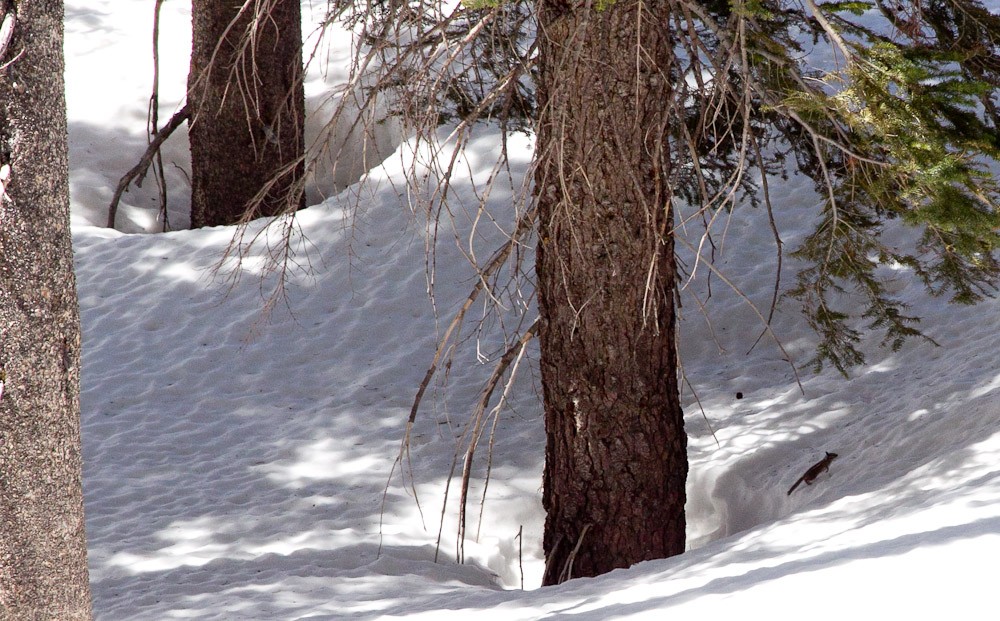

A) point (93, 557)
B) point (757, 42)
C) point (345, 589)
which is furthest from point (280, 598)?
point (757, 42)

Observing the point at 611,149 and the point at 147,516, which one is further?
the point at 147,516

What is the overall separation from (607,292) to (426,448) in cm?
230

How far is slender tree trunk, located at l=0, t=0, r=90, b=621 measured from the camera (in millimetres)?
2295

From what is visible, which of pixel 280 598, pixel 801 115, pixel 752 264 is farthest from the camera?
pixel 752 264

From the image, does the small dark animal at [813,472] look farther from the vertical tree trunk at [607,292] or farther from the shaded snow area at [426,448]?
the vertical tree trunk at [607,292]

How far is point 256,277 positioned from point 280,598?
4.33 m

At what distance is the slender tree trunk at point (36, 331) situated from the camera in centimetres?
229

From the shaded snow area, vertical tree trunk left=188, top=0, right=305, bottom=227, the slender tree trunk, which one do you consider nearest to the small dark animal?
the shaded snow area

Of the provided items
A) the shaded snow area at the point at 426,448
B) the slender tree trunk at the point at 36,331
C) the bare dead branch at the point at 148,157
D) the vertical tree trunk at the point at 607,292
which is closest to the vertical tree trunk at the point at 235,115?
the bare dead branch at the point at 148,157

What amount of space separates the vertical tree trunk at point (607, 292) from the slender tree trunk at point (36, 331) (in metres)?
1.71

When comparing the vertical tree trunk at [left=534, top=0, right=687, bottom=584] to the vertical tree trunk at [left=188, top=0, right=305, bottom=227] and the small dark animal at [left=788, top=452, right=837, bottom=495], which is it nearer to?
the small dark animal at [left=788, top=452, right=837, bottom=495]

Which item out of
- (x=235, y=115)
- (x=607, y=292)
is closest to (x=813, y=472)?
(x=607, y=292)

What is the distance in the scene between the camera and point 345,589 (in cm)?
398

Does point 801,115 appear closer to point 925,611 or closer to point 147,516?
point 925,611
